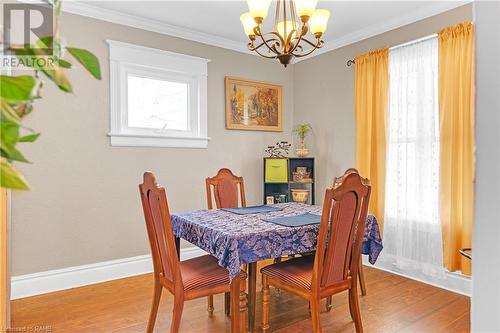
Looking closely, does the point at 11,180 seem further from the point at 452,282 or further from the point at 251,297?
the point at 452,282

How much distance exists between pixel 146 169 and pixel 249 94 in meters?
1.60

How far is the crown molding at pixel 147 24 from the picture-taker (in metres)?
3.13

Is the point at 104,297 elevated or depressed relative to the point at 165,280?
depressed

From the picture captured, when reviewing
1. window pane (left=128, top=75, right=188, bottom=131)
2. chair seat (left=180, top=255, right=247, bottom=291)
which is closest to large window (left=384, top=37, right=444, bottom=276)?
chair seat (left=180, top=255, right=247, bottom=291)

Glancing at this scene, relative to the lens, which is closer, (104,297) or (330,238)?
(330,238)

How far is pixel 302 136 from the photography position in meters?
4.36

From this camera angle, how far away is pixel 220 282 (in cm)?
205

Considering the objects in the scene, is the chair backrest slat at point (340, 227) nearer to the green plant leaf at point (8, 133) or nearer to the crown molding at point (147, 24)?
the green plant leaf at point (8, 133)

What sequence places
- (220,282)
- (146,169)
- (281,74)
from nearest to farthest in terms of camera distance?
(220,282) < (146,169) < (281,74)

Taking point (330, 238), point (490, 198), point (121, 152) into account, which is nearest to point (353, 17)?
point (330, 238)

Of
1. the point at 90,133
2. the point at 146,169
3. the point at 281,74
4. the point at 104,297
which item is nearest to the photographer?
the point at 104,297

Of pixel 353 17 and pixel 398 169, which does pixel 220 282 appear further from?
pixel 353 17

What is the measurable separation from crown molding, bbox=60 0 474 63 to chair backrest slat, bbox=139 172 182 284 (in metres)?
2.11

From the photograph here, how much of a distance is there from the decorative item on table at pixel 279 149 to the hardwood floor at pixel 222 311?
6.34 ft
